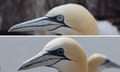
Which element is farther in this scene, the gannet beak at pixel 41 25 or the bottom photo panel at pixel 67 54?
the gannet beak at pixel 41 25

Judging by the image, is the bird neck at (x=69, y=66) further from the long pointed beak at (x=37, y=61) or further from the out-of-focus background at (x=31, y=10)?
the out-of-focus background at (x=31, y=10)

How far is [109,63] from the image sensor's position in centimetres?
107

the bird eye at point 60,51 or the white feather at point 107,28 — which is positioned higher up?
the bird eye at point 60,51

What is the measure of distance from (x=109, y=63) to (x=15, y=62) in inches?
15.3

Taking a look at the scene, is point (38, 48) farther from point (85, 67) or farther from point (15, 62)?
point (85, 67)

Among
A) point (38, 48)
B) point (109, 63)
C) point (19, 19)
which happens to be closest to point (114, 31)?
point (19, 19)

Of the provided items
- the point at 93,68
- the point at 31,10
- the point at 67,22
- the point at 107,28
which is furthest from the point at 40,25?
the point at 31,10

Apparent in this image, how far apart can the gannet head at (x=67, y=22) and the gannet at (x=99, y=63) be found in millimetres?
283

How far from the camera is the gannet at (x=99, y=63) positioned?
107cm

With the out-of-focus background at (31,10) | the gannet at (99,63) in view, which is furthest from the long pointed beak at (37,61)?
the out-of-focus background at (31,10)

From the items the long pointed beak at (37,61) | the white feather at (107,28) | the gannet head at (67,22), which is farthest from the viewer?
the white feather at (107,28)

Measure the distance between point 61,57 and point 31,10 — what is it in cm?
139

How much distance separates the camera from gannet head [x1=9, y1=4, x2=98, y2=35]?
1340mm

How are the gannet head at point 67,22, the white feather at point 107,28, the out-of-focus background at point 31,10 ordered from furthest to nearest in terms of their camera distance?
1. the out-of-focus background at point 31,10
2. the white feather at point 107,28
3. the gannet head at point 67,22
